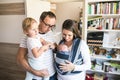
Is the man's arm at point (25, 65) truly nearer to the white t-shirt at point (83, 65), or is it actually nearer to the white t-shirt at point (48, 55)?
the white t-shirt at point (48, 55)

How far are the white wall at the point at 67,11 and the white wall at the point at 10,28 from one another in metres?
2.33

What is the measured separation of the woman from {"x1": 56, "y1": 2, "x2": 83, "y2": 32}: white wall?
130 inches

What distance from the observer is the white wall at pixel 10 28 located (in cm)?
235

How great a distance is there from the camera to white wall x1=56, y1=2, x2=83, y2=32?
457cm

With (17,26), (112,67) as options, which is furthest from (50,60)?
(112,67)

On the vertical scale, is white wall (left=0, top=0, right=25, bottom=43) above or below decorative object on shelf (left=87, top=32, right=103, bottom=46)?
above

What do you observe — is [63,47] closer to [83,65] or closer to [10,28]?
[83,65]

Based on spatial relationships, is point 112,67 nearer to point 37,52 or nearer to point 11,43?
point 11,43

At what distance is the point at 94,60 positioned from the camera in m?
3.36

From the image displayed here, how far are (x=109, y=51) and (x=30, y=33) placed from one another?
90.5 inches

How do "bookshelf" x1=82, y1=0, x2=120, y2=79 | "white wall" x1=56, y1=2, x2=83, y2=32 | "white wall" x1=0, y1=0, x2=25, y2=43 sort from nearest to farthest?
1. "white wall" x1=0, y1=0, x2=25, y2=43
2. "bookshelf" x1=82, y1=0, x2=120, y2=79
3. "white wall" x1=56, y1=2, x2=83, y2=32

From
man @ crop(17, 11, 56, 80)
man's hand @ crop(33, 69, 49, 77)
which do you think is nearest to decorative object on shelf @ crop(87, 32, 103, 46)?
man @ crop(17, 11, 56, 80)

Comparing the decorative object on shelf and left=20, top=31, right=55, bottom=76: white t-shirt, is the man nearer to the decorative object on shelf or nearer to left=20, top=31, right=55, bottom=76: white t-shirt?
left=20, top=31, right=55, bottom=76: white t-shirt

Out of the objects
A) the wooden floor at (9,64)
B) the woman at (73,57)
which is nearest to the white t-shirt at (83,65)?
the woman at (73,57)
